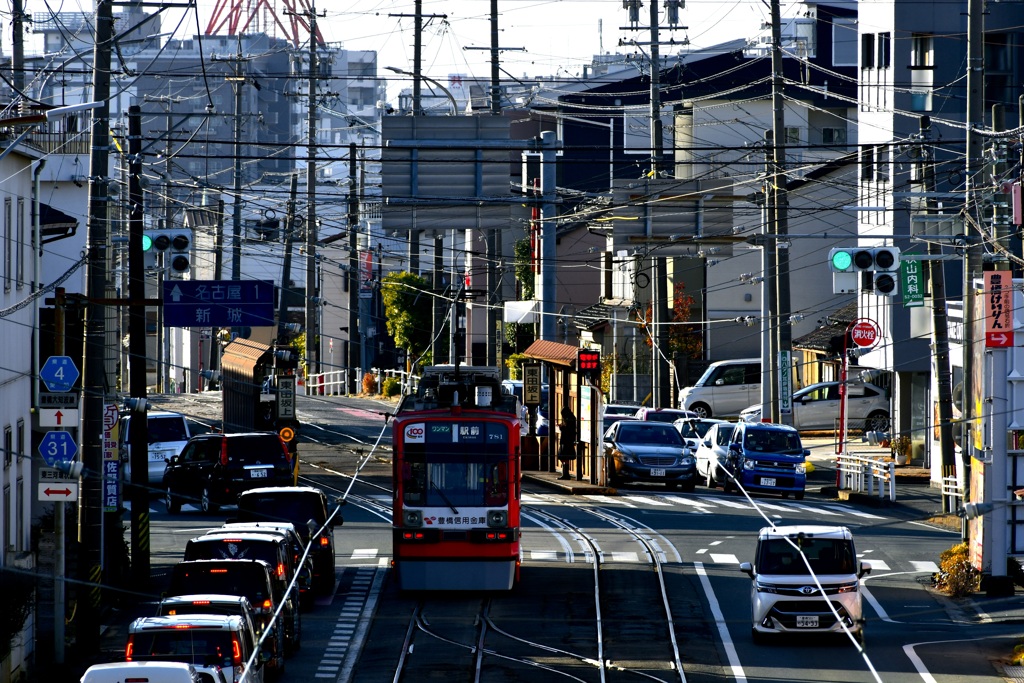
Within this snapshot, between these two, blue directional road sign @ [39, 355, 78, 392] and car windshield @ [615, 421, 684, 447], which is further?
car windshield @ [615, 421, 684, 447]

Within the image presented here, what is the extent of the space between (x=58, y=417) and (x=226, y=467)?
40.3 ft

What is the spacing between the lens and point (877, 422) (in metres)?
46.7

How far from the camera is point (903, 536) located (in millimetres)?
29953

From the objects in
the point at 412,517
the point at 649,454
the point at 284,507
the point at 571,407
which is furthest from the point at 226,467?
the point at 649,454

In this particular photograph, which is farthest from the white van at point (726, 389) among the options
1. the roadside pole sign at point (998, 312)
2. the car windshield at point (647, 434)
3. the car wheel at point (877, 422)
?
the roadside pole sign at point (998, 312)

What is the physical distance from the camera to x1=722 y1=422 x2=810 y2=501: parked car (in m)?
34.7

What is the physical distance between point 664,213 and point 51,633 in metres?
14.6

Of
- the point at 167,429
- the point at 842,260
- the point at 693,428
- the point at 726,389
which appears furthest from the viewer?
the point at 726,389

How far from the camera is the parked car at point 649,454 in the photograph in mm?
36406

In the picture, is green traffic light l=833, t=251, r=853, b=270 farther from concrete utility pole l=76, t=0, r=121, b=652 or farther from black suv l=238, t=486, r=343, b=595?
concrete utility pole l=76, t=0, r=121, b=652

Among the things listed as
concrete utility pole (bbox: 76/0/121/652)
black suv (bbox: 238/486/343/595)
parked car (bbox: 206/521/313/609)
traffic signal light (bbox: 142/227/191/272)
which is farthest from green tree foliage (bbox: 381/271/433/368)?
concrete utility pole (bbox: 76/0/121/652)

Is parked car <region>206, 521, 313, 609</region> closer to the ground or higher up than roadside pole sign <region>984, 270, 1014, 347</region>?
closer to the ground

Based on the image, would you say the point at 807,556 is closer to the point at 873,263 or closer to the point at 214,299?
the point at 873,263

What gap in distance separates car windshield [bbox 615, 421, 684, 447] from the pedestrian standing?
1483mm
